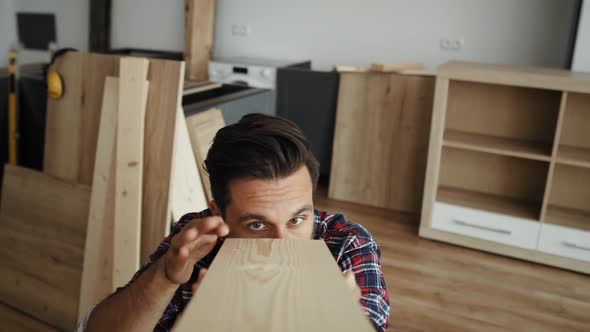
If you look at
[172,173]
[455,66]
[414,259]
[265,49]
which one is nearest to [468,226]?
[414,259]

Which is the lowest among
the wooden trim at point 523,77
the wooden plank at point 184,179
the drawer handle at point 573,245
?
the drawer handle at point 573,245

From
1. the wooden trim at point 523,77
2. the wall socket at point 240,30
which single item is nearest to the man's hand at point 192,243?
the wooden trim at point 523,77

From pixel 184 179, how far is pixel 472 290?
1.59 m

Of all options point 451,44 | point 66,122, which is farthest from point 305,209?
point 451,44

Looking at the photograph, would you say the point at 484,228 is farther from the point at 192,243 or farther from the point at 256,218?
the point at 192,243

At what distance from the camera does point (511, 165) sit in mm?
3412

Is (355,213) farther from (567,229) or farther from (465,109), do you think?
(567,229)

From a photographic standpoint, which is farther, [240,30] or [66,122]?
[240,30]

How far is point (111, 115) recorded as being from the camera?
209 cm

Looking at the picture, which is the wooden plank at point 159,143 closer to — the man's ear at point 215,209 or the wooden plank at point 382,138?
the man's ear at point 215,209

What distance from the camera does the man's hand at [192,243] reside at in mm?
749

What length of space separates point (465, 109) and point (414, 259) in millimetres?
1068

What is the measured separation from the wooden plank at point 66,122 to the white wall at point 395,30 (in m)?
2.90

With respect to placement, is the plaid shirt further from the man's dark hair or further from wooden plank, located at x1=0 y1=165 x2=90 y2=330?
wooden plank, located at x1=0 y1=165 x2=90 y2=330
